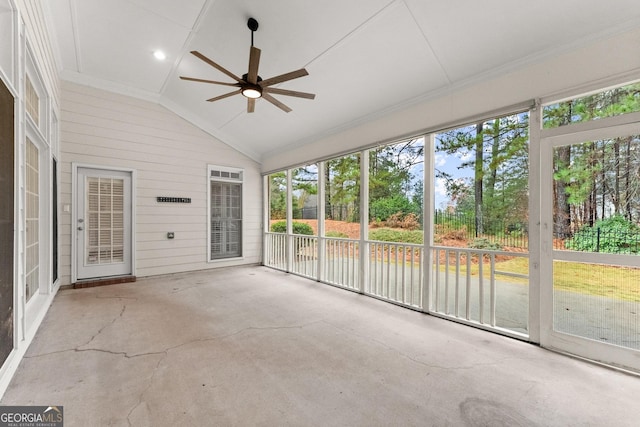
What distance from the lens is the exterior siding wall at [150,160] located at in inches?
178

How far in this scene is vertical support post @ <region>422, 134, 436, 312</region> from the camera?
3516 mm

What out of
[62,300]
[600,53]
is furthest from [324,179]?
[62,300]

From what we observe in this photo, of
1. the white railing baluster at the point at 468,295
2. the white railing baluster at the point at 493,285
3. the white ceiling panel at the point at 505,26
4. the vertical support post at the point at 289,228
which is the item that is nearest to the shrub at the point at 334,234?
the vertical support post at the point at 289,228

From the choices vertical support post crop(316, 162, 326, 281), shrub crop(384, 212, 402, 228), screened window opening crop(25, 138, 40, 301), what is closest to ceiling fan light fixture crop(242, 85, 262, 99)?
vertical support post crop(316, 162, 326, 281)

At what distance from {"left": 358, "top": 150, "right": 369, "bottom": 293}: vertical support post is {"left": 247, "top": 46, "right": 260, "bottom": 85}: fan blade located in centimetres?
209

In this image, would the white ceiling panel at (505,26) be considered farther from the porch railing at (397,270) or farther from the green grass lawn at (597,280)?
the porch railing at (397,270)

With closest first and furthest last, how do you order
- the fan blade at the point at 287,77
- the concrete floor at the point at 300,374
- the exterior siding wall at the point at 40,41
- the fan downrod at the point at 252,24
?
1. the concrete floor at the point at 300,374
2. the exterior siding wall at the point at 40,41
3. the fan blade at the point at 287,77
4. the fan downrod at the point at 252,24

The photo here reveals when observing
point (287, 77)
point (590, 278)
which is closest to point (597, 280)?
point (590, 278)

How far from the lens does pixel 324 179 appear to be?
17.1 ft

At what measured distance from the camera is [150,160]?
5.24m

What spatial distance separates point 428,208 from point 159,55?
15.1 feet

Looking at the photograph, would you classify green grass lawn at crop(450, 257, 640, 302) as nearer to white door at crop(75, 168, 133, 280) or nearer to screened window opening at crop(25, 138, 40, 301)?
screened window opening at crop(25, 138, 40, 301)

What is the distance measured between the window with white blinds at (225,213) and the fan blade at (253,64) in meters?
3.55

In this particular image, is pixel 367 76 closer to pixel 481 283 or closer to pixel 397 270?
pixel 397 270
